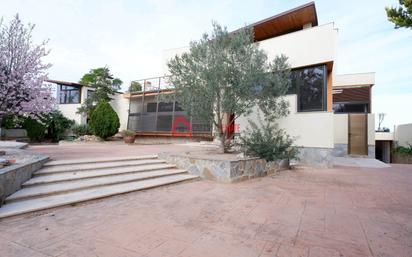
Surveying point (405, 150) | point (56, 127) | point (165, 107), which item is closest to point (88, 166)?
point (165, 107)

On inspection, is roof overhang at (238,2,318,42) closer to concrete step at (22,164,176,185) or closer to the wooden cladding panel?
the wooden cladding panel

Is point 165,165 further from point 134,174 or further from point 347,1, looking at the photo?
point 347,1

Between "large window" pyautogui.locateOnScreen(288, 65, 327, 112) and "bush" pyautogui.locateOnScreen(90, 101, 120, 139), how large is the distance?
11.5m

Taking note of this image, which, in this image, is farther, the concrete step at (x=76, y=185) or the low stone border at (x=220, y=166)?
the low stone border at (x=220, y=166)

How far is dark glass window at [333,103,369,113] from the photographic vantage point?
14281 mm

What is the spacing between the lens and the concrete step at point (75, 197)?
330 centimetres

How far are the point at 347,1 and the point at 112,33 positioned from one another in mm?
12096

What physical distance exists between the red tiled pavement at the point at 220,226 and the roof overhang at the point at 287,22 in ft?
28.9

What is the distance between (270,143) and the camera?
8031 mm

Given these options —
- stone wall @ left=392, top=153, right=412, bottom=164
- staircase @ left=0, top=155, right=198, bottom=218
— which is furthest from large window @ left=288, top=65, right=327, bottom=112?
stone wall @ left=392, top=153, right=412, bottom=164

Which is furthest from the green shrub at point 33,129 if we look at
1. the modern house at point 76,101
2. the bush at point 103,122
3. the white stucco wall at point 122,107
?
the white stucco wall at point 122,107

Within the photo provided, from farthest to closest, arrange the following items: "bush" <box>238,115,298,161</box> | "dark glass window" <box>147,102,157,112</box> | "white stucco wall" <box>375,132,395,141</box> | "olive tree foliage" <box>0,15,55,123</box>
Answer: "white stucco wall" <box>375,132,395,141</box> < "dark glass window" <box>147,102,157,112</box> < "bush" <box>238,115,298,161</box> < "olive tree foliage" <box>0,15,55,123</box>

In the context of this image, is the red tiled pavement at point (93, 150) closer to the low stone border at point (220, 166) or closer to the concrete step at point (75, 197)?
the low stone border at point (220, 166)

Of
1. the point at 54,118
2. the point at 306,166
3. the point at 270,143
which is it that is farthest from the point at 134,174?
the point at 54,118
